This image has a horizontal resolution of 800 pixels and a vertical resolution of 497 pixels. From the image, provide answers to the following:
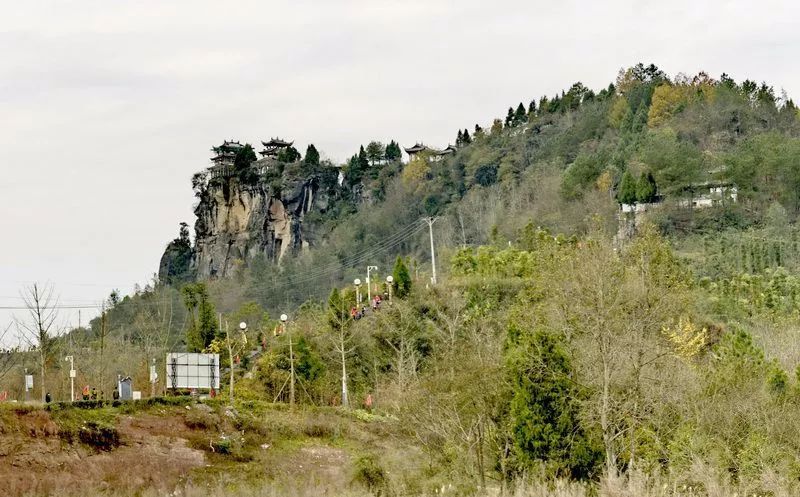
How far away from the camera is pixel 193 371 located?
123ft

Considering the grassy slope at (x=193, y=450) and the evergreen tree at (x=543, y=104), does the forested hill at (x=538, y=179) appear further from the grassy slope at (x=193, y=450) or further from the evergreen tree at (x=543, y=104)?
the grassy slope at (x=193, y=450)

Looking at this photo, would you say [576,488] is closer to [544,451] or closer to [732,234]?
[544,451]

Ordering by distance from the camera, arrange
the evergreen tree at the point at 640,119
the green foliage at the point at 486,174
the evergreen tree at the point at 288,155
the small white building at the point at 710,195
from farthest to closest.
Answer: the evergreen tree at the point at 288,155 → the green foliage at the point at 486,174 → the evergreen tree at the point at 640,119 → the small white building at the point at 710,195

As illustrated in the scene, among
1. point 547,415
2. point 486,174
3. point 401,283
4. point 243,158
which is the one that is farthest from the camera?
point 243,158

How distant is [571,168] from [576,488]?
49.2 metres

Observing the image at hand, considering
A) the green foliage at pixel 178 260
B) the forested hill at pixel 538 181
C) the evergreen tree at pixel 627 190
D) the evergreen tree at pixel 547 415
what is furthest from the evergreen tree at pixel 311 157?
the evergreen tree at pixel 547 415

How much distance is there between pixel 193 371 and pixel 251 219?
64971 millimetres

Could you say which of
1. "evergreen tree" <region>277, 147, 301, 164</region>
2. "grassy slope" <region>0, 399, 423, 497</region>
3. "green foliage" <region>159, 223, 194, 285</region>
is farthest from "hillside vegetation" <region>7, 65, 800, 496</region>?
"green foliage" <region>159, 223, 194, 285</region>

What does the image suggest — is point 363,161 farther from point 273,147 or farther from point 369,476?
point 369,476

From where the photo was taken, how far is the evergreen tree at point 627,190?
6119 cm

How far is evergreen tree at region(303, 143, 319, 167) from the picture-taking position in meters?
103

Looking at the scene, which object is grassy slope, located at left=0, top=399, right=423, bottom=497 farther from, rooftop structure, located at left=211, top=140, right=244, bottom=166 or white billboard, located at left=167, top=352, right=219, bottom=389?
rooftop structure, located at left=211, top=140, right=244, bottom=166

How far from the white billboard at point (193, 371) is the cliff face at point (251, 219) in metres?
61.9

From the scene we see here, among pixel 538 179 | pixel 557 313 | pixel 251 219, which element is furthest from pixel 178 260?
pixel 557 313
